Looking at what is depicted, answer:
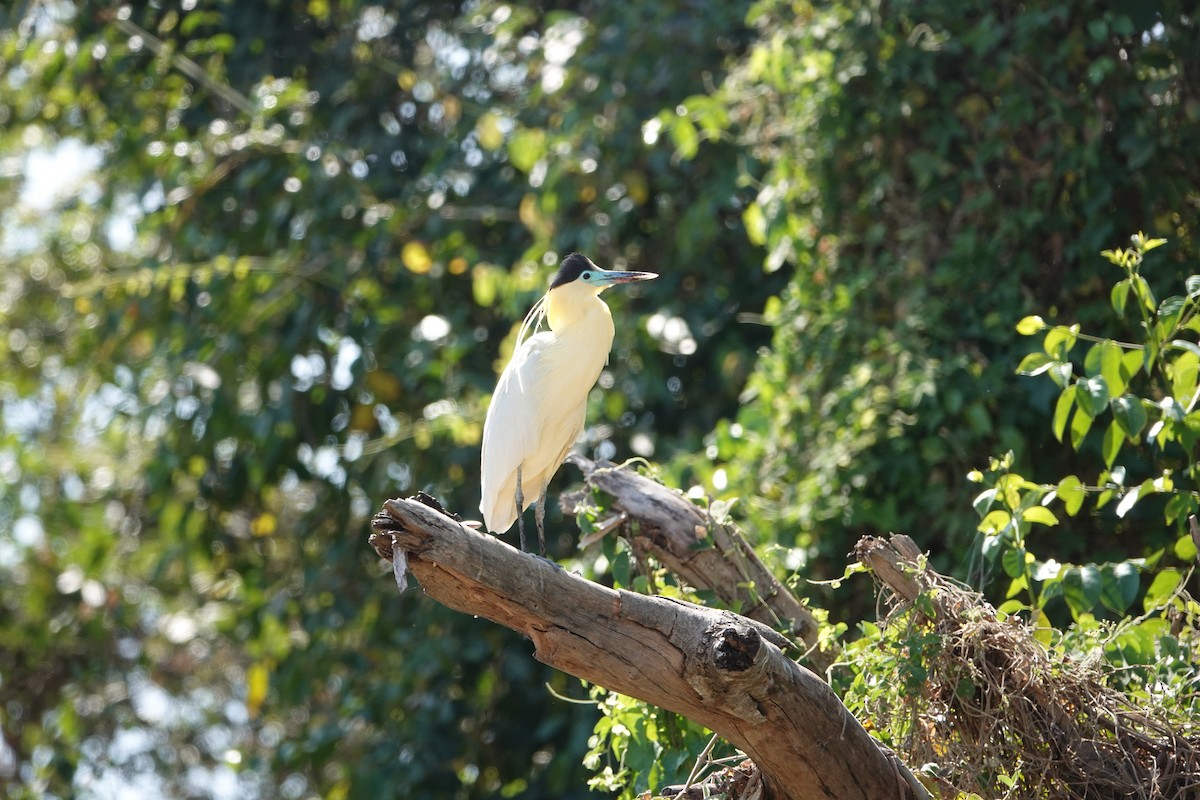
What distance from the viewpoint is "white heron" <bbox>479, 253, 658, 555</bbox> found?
142 inches

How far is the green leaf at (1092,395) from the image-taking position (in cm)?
312

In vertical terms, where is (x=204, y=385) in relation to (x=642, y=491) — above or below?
below

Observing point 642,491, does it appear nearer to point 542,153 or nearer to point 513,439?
point 513,439

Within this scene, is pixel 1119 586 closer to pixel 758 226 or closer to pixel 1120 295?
pixel 1120 295

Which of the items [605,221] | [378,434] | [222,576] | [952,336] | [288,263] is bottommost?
[222,576]

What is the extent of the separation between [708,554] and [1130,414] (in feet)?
3.38

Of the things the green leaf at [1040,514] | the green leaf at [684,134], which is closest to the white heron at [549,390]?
the green leaf at [1040,514]

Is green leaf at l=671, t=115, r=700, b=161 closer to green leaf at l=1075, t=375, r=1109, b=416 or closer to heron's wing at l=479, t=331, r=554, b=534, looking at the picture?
heron's wing at l=479, t=331, r=554, b=534

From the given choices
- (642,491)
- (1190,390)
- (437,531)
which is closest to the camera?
(437,531)

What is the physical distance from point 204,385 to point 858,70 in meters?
3.20

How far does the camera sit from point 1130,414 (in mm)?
3160

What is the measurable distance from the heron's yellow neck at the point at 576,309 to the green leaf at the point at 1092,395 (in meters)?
1.18

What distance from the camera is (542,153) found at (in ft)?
19.3

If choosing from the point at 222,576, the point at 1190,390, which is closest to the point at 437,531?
the point at 1190,390
